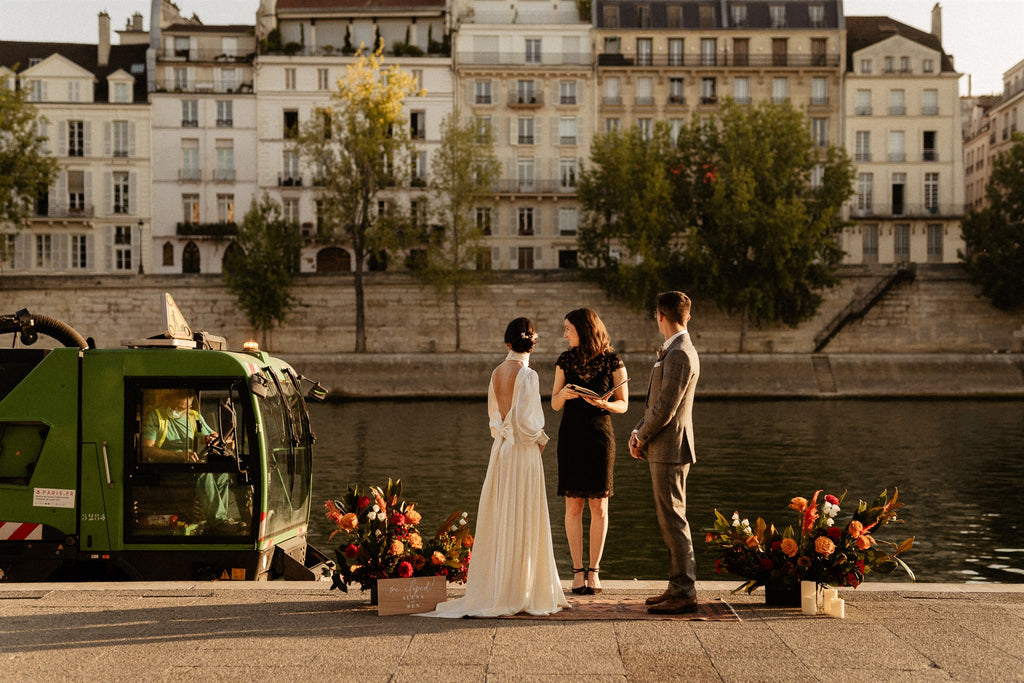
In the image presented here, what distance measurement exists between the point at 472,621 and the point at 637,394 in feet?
120

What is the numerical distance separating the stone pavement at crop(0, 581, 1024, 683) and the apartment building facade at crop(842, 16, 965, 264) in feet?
179

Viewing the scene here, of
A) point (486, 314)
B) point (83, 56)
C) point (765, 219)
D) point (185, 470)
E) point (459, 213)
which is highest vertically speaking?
point (83, 56)

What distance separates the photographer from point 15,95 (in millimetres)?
49000

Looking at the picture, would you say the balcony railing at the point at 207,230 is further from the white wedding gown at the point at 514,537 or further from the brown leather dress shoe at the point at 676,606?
the brown leather dress shoe at the point at 676,606

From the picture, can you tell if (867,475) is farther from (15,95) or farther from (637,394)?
(15,95)

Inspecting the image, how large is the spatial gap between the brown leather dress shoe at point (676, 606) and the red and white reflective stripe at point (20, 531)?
5.43m

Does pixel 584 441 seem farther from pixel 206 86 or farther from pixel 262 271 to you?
pixel 206 86

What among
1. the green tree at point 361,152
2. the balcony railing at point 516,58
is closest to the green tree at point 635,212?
the balcony railing at point 516,58

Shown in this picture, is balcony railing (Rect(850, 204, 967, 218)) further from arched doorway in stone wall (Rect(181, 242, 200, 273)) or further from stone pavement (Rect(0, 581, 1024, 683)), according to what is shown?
stone pavement (Rect(0, 581, 1024, 683))

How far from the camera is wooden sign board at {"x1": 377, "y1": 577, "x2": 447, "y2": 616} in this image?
7543mm

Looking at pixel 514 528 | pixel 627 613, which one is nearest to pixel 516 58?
pixel 514 528

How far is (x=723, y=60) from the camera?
60.6 meters

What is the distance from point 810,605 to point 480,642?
2194mm

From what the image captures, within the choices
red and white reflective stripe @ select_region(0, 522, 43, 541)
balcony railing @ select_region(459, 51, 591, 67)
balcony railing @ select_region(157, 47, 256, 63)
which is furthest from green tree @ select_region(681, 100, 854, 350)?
red and white reflective stripe @ select_region(0, 522, 43, 541)
